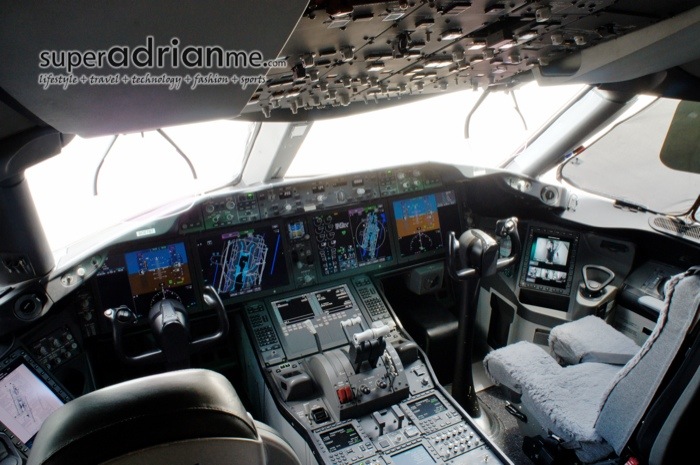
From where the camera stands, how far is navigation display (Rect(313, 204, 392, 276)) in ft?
10.9

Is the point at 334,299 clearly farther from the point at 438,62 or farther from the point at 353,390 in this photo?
the point at 438,62

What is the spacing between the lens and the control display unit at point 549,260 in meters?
3.35

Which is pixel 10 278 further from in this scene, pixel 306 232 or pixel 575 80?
pixel 575 80

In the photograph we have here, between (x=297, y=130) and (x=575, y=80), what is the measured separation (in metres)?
1.45

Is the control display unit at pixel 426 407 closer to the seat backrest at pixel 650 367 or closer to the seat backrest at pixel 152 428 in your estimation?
the seat backrest at pixel 650 367

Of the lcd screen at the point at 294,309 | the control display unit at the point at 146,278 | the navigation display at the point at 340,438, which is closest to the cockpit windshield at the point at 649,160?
the lcd screen at the point at 294,309

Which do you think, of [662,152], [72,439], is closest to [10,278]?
[72,439]

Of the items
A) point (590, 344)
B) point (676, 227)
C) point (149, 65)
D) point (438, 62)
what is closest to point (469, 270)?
point (590, 344)

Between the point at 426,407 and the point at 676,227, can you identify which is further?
the point at 676,227

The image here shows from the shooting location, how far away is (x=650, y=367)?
5.76 feet

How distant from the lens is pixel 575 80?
217 centimetres

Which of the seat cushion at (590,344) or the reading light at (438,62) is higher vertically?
the reading light at (438,62)

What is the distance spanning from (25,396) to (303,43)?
2.09 m

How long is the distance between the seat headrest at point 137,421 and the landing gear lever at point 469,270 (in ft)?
7.04
